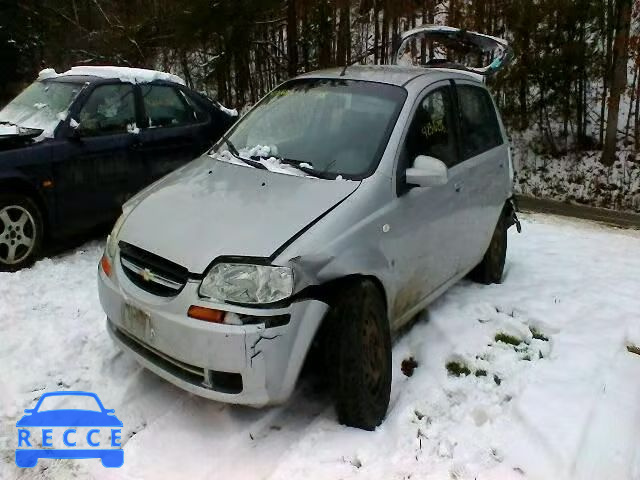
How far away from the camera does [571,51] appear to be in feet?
47.4

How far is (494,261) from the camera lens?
5422 mm

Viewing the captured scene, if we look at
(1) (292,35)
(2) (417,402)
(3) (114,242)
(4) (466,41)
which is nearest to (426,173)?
(2) (417,402)

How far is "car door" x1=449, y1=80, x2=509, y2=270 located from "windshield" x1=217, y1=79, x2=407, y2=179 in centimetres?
79

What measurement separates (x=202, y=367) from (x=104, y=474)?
2.20 feet

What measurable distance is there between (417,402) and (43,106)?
4408 millimetres

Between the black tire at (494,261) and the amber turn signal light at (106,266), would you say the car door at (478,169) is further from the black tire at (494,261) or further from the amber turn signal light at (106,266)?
the amber turn signal light at (106,266)

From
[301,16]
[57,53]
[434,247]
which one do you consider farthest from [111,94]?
[57,53]

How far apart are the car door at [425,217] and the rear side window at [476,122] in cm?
18

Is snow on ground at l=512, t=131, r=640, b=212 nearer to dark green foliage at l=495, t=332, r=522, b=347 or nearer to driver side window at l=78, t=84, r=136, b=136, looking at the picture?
dark green foliage at l=495, t=332, r=522, b=347

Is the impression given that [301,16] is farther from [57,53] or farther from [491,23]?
[57,53]

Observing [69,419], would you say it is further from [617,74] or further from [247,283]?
[617,74]

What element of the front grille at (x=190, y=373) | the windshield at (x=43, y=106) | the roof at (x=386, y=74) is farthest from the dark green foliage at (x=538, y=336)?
the windshield at (x=43, y=106)

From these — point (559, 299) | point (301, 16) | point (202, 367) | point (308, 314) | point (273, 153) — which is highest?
point (301, 16)

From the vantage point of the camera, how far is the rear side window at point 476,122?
470cm
